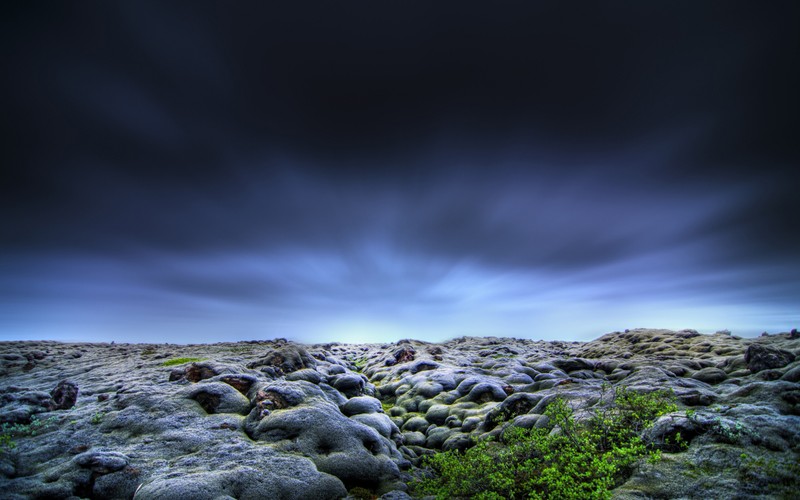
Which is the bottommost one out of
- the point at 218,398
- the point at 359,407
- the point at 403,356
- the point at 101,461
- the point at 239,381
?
the point at 359,407

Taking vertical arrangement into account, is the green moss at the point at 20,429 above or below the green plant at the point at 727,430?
below

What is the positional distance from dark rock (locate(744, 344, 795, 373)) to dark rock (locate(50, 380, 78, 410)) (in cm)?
5116

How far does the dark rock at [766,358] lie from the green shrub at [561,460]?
1753 centimetres

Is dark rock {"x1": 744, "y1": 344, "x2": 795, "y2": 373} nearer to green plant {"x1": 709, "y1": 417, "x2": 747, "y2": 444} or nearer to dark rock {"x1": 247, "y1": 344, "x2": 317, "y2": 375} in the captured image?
green plant {"x1": 709, "y1": 417, "x2": 747, "y2": 444}

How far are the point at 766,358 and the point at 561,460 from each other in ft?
86.7

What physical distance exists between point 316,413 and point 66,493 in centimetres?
1086

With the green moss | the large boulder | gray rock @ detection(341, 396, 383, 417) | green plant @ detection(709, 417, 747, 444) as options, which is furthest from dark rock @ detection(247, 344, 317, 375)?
green plant @ detection(709, 417, 747, 444)

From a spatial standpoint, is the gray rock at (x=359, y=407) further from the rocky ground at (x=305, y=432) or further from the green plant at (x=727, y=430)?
the green plant at (x=727, y=430)

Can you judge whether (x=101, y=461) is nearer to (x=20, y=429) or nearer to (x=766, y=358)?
(x=20, y=429)

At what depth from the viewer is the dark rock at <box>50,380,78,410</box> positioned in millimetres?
22194

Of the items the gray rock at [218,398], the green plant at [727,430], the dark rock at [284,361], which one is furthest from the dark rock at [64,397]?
the green plant at [727,430]

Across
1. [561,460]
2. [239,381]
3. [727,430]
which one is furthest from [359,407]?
[727,430]

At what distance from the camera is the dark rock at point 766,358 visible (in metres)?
26.9

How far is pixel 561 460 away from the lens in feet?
48.1
